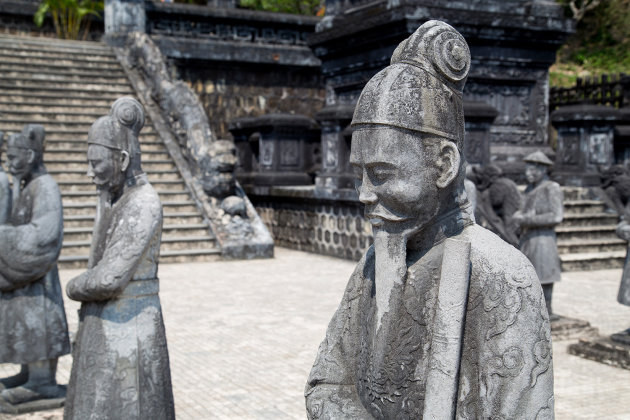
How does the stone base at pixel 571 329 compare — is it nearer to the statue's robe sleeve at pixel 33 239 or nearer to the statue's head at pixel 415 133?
the statue's robe sleeve at pixel 33 239

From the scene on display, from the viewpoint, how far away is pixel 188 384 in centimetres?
614

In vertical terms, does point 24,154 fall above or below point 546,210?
above

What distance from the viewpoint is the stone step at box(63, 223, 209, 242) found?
12.4 metres

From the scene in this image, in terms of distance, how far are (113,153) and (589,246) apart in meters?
10.0

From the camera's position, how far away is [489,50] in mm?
14484

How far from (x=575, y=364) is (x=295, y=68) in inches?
575

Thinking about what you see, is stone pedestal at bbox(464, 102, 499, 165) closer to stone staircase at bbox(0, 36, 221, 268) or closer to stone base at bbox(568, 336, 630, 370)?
stone staircase at bbox(0, 36, 221, 268)

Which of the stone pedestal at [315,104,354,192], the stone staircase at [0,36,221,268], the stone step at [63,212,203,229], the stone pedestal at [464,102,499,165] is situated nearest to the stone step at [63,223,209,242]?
the stone staircase at [0,36,221,268]

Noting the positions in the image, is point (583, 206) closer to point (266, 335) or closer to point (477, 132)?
point (477, 132)

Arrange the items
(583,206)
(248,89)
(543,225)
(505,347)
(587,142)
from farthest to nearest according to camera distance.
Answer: (248,89) → (587,142) → (583,206) → (543,225) → (505,347)

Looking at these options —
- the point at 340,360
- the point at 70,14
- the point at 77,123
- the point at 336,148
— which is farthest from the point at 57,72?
the point at 340,360

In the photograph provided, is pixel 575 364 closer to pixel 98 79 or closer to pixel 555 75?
pixel 98 79

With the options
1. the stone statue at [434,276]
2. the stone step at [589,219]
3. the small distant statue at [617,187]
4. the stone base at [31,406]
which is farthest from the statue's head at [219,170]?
the stone statue at [434,276]

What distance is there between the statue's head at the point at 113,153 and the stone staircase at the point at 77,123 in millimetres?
7496
